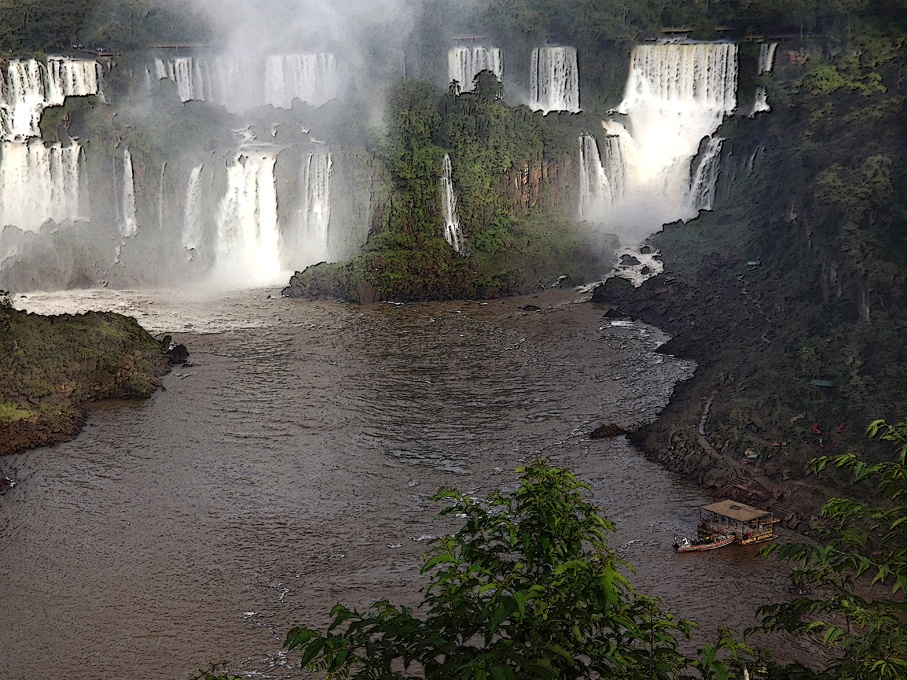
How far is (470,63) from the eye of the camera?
6856 centimetres

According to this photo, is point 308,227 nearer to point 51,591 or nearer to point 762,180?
point 762,180

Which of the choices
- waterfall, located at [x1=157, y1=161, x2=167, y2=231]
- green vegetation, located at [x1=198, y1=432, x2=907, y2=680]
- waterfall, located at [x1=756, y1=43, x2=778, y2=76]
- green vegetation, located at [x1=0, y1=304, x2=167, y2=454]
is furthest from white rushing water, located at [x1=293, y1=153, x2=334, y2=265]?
green vegetation, located at [x1=198, y1=432, x2=907, y2=680]

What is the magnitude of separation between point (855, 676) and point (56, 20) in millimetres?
74054

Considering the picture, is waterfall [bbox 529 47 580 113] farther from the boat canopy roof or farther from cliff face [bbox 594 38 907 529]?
the boat canopy roof

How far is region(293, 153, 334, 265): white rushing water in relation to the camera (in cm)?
5603

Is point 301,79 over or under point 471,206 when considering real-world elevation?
over

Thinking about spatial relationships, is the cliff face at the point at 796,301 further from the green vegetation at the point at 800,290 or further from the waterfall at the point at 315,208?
the waterfall at the point at 315,208

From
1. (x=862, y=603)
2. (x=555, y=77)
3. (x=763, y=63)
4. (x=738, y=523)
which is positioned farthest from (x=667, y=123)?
(x=862, y=603)

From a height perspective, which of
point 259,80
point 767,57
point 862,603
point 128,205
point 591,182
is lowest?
point 128,205

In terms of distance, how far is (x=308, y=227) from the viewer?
56.7 meters

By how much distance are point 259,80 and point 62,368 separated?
118ft

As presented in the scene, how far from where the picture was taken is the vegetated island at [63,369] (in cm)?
3428

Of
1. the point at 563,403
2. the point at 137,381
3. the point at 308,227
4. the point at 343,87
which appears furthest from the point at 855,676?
the point at 343,87

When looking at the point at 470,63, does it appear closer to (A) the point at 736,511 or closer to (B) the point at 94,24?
(B) the point at 94,24
